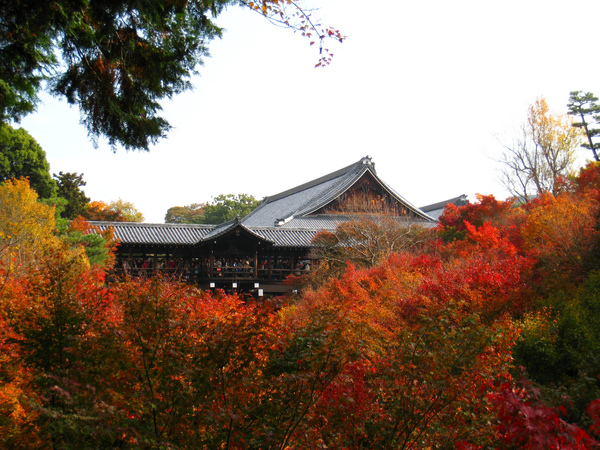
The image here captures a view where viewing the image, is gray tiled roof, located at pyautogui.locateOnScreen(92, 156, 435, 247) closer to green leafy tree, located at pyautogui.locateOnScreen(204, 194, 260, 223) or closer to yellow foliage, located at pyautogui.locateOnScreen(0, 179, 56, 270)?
yellow foliage, located at pyautogui.locateOnScreen(0, 179, 56, 270)

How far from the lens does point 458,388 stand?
187 inches

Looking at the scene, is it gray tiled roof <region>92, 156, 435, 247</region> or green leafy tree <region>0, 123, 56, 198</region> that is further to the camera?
green leafy tree <region>0, 123, 56, 198</region>

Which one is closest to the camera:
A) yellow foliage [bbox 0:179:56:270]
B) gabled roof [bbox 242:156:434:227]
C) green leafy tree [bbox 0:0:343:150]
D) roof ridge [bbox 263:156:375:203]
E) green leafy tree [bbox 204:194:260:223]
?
green leafy tree [bbox 0:0:343:150]

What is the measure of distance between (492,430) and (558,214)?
1031 cm

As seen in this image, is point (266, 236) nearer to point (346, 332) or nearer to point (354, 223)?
point (354, 223)

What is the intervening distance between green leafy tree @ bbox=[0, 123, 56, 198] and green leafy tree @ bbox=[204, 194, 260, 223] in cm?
3402

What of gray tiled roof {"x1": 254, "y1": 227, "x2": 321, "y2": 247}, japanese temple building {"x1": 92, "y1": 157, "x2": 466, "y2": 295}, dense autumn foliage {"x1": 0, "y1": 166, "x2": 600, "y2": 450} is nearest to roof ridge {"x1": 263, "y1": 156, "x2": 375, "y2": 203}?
japanese temple building {"x1": 92, "y1": 157, "x2": 466, "y2": 295}

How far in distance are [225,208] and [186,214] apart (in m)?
6.23

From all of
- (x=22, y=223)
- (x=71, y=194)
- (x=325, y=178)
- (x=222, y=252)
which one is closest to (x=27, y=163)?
(x=71, y=194)

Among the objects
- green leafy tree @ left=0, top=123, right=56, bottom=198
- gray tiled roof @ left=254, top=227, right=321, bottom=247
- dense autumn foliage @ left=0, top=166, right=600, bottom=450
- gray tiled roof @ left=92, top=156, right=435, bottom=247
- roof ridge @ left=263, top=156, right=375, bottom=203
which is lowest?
dense autumn foliage @ left=0, top=166, right=600, bottom=450

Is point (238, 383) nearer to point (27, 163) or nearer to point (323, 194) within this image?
point (323, 194)

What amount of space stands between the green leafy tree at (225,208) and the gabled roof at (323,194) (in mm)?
24058

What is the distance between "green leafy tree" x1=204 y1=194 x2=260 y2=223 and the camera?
227 ft

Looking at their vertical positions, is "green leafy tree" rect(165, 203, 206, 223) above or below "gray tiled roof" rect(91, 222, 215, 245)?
above
